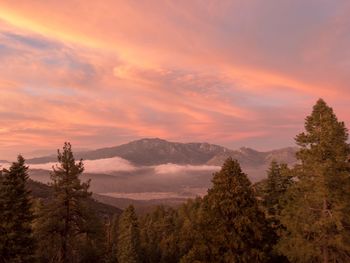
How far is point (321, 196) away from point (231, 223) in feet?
21.9

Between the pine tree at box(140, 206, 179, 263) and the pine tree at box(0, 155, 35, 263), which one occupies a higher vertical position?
the pine tree at box(0, 155, 35, 263)

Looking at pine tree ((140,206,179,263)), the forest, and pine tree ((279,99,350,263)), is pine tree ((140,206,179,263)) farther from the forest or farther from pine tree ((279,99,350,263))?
pine tree ((279,99,350,263))

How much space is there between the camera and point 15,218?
3052cm

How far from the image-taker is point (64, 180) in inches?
1315

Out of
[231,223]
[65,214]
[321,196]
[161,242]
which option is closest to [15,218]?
[65,214]

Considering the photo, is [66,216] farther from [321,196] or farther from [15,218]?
[321,196]

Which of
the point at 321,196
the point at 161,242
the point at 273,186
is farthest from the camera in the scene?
the point at 161,242

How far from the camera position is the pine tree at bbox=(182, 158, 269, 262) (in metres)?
26.5

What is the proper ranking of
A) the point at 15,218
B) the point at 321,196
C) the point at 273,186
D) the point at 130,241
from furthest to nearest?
the point at 130,241 → the point at 273,186 → the point at 15,218 → the point at 321,196

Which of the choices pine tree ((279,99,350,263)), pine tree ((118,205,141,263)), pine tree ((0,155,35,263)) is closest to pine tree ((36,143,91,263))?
pine tree ((0,155,35,263))

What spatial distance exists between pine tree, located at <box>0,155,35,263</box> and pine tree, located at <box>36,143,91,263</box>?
1321mm

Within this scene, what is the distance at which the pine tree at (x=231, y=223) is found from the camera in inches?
1045

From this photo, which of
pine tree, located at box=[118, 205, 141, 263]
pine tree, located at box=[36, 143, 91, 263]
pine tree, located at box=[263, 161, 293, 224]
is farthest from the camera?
pine tree, located at box=[118, 205, 141, 263]

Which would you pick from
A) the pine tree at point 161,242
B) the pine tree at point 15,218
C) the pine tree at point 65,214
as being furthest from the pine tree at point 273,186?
the pine tree at point 161,242
